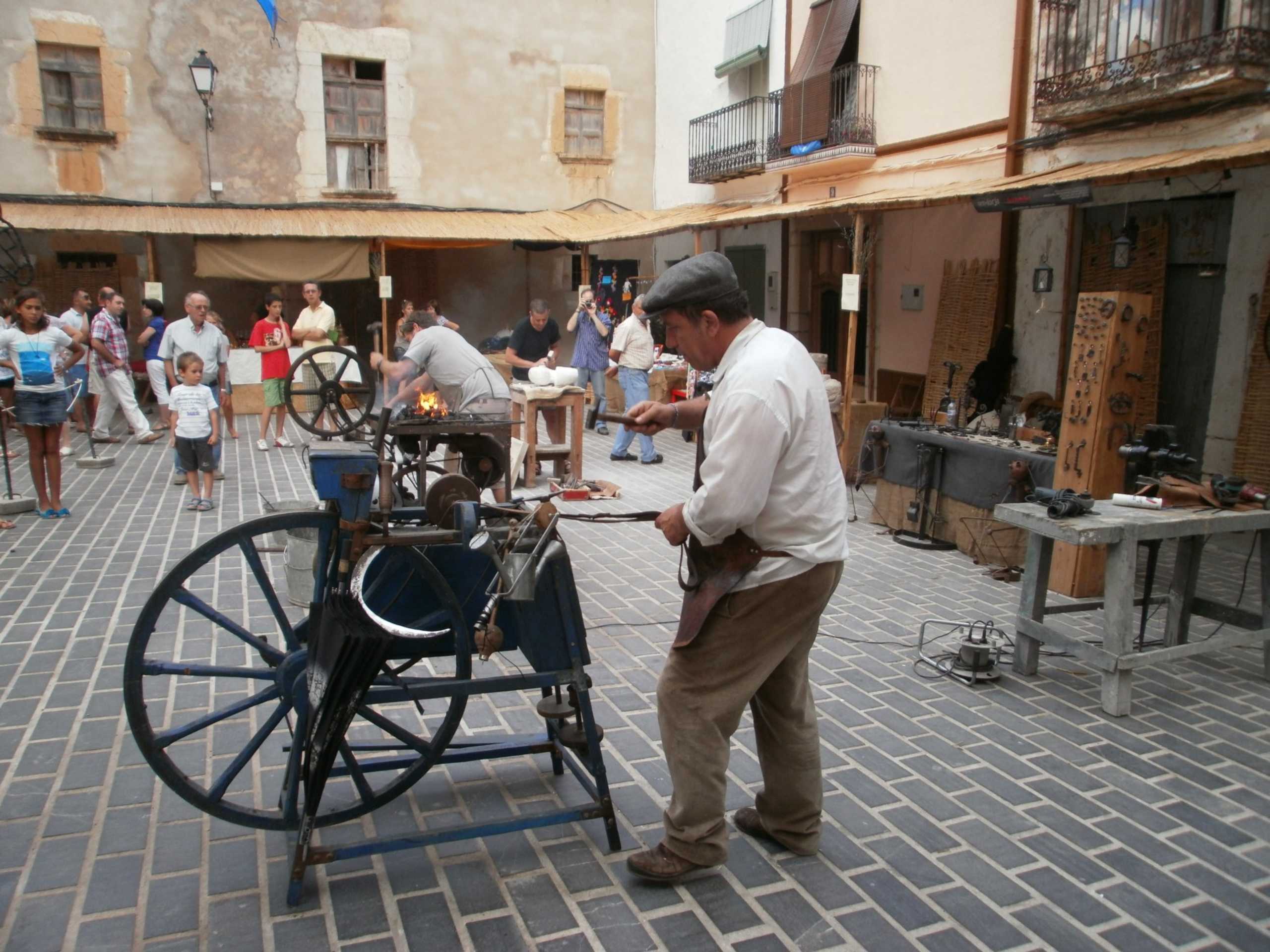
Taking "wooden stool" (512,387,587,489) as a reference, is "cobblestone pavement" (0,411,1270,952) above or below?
below

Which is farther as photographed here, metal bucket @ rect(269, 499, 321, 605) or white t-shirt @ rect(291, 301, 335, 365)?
white t-shirt @ rect(291, 301, 335, 365)

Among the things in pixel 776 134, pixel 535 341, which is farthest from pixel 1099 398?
pixel 776 134

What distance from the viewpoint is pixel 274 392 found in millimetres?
10492

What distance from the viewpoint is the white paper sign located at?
9227 millimetres

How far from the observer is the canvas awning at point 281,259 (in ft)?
47.8

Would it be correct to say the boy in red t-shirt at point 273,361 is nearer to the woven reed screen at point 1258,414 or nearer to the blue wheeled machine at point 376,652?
the blue wheeled machine at point 376,652

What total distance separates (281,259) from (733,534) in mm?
13845

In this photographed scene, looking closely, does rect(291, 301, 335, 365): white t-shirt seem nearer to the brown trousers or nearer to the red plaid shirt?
the red plaid shirt

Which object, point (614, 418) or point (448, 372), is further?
point (448, 372)

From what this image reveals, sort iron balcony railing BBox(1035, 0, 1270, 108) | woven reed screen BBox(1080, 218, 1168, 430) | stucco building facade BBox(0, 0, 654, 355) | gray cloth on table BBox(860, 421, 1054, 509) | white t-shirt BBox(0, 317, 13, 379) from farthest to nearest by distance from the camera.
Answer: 1. stucco building facade BBox(0, 0, 654, 355)
2. white t-shirt BBox(0, 317, 13, 379)
3. woven reed screen BBox(1080, 218, 1168, 430)
4. iron balcony railing BBox(1035, 0, 1270, 108)
5. gray cloth on table BBox(860, 421, 1054, 509)

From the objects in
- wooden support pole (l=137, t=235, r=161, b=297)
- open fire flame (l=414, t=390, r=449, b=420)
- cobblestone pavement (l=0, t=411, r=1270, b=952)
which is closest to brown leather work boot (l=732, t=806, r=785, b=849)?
cobblestone pavement (l=0, t=411, r=1270, b=952)

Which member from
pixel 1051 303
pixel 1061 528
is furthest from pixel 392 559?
pixel 1051 303

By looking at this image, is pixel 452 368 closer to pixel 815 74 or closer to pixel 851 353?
pixel 851 353

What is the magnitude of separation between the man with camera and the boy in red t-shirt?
3.37 m
